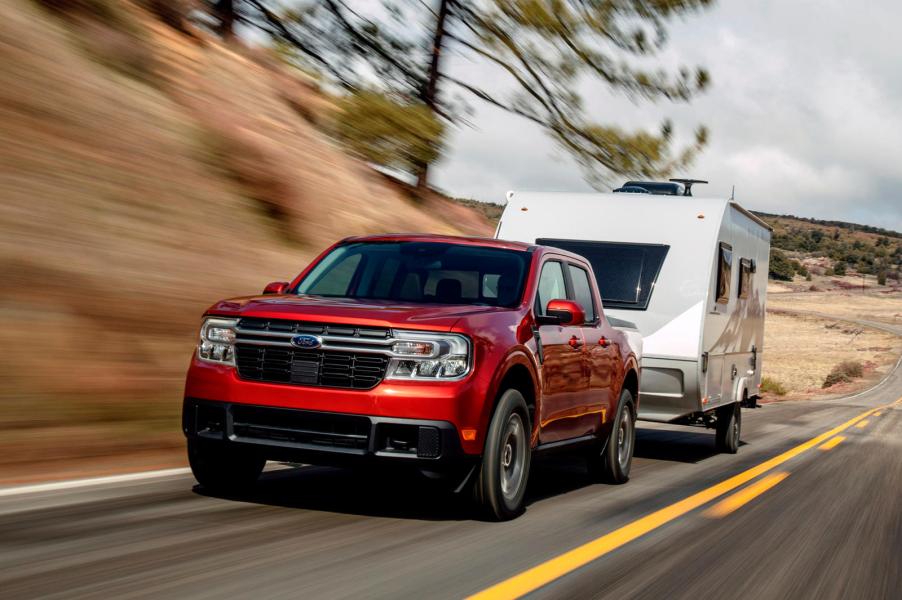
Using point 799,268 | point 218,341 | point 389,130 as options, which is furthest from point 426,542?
point 799,268

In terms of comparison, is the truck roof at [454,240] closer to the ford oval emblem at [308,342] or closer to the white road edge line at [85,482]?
the ford oval emblem at [308,342]

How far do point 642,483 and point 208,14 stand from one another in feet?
46.7

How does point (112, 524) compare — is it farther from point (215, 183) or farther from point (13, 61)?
point (215, 183)

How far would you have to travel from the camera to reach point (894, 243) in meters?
195

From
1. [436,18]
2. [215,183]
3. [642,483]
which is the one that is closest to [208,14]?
[436,18]

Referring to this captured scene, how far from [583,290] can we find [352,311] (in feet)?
10.5

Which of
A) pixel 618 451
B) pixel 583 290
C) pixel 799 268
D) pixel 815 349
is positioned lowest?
pixel 815 349

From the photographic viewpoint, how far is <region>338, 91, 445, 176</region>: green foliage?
Answer: 21.4 meters

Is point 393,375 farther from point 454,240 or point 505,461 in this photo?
point 454,240

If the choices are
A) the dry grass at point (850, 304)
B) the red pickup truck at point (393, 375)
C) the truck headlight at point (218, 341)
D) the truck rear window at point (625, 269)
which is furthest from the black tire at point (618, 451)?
the dry grass at point (850, 304)

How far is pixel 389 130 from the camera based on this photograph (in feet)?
70.7

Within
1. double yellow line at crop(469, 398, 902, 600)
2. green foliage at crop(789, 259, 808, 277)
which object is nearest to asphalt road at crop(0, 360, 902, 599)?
double yellow line at crop(469, 398, 902, 600)

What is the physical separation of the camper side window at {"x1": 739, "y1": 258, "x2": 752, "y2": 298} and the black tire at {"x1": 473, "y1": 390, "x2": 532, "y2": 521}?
757 centimetres

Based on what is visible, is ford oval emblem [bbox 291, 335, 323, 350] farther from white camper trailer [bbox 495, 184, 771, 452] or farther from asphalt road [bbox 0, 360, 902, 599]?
white camper trailer [bbox 495, 184, 771, 452]
